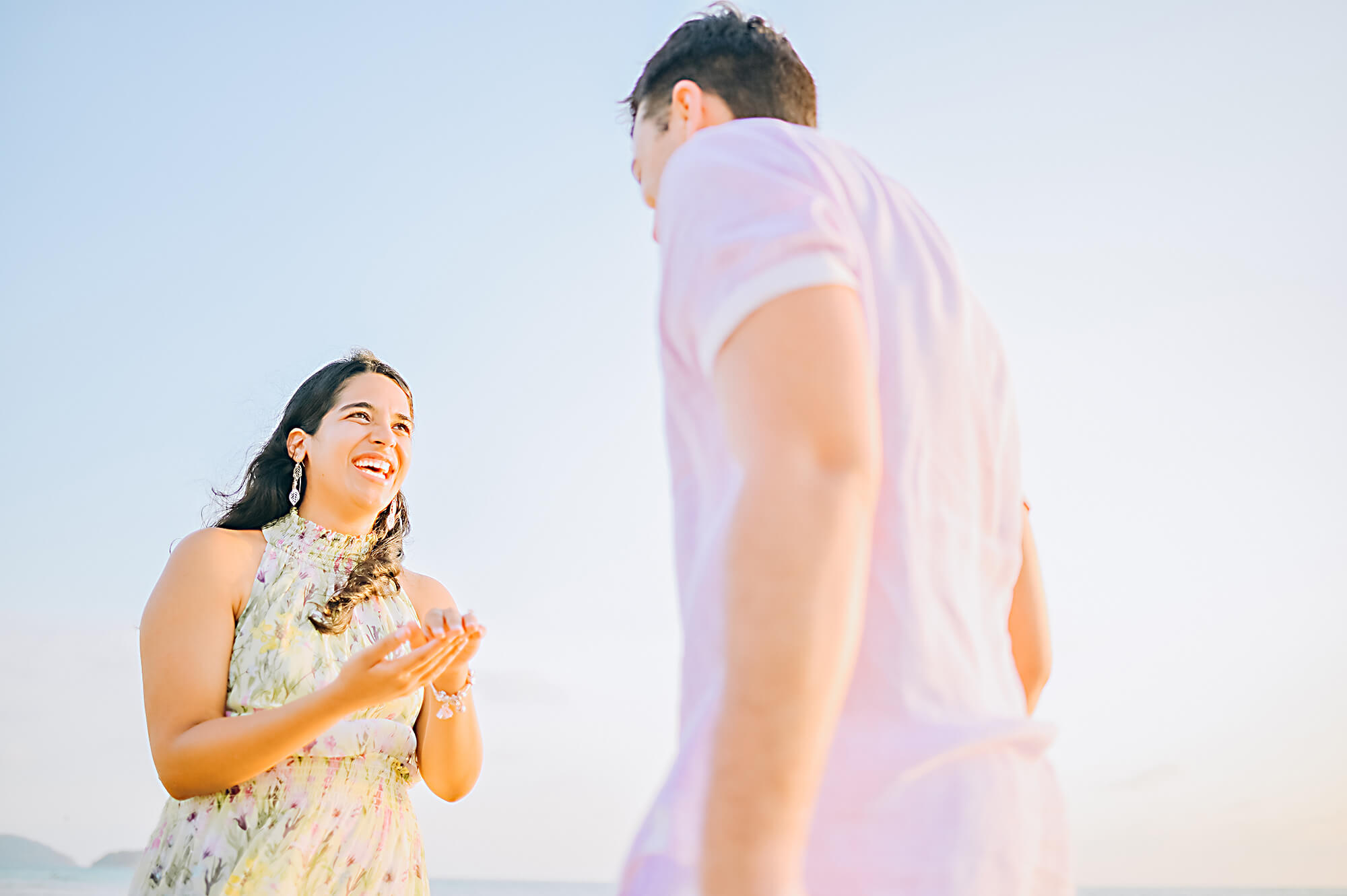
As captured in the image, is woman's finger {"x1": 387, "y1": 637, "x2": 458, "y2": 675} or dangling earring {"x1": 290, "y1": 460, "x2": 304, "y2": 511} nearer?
woman's finger {"x1": 387, "y1": 637, "x2": 458, "y2": 675}

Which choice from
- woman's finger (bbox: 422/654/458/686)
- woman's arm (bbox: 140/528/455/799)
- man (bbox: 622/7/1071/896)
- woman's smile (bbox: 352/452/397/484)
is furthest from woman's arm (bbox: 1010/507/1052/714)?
woman's smile (bbox: 352/452/397/484)

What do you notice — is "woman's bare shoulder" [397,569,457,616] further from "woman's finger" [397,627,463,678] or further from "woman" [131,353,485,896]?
"woman's finger" [397,627,463,678]

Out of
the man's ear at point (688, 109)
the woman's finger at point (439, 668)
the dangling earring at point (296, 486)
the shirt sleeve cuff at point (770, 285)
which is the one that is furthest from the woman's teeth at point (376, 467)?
the shirt sleeve cuff at point (770, 285)

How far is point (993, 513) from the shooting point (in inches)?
41.2

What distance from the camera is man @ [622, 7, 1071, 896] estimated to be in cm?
75

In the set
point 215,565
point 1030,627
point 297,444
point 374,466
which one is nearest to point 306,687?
point 215,565

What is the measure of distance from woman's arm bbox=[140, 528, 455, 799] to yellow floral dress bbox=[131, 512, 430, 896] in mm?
71

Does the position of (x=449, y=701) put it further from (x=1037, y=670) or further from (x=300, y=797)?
(x=1037, y=670)

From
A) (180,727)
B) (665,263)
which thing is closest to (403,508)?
(180,727)

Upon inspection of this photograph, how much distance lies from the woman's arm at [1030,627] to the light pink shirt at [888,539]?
0.75 ft

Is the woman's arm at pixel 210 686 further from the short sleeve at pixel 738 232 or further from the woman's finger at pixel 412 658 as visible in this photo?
the short sleeve at pixel 738 232

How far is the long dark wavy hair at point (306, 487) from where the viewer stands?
3.26m

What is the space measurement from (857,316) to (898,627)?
26 cm

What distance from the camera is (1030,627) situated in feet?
4.25
